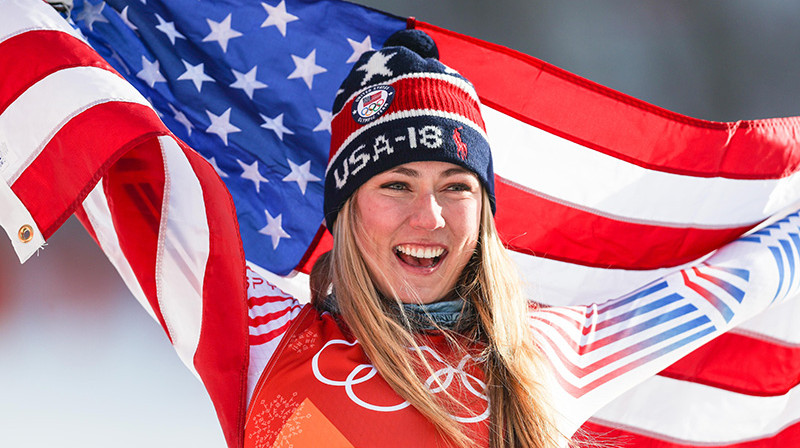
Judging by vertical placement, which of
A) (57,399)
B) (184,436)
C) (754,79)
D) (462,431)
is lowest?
(57,399)

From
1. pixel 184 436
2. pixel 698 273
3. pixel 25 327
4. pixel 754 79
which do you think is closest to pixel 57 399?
pixel 184 436

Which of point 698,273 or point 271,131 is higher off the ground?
point 698,273

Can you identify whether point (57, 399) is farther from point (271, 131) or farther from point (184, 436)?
point (271, 131)

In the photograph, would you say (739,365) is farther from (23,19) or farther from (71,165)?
(23,19)

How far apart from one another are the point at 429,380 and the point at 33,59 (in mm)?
1006

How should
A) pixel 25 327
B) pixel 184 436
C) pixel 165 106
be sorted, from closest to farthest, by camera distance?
pixel 165 106 → pixel 184 436 → pixel 25 327

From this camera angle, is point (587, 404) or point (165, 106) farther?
point (165, 106)

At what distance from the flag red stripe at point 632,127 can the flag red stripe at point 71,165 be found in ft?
3.36

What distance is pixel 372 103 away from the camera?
5.49 feet

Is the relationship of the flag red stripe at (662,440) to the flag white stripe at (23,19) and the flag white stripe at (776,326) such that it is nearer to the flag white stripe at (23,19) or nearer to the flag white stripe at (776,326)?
the flag white stripe at (776,326)

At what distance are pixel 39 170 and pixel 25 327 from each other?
3.44 m

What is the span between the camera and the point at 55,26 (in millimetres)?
1566

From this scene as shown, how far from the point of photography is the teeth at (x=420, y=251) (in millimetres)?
1610

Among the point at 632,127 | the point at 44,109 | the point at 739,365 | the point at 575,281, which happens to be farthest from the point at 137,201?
the point at 739,365
